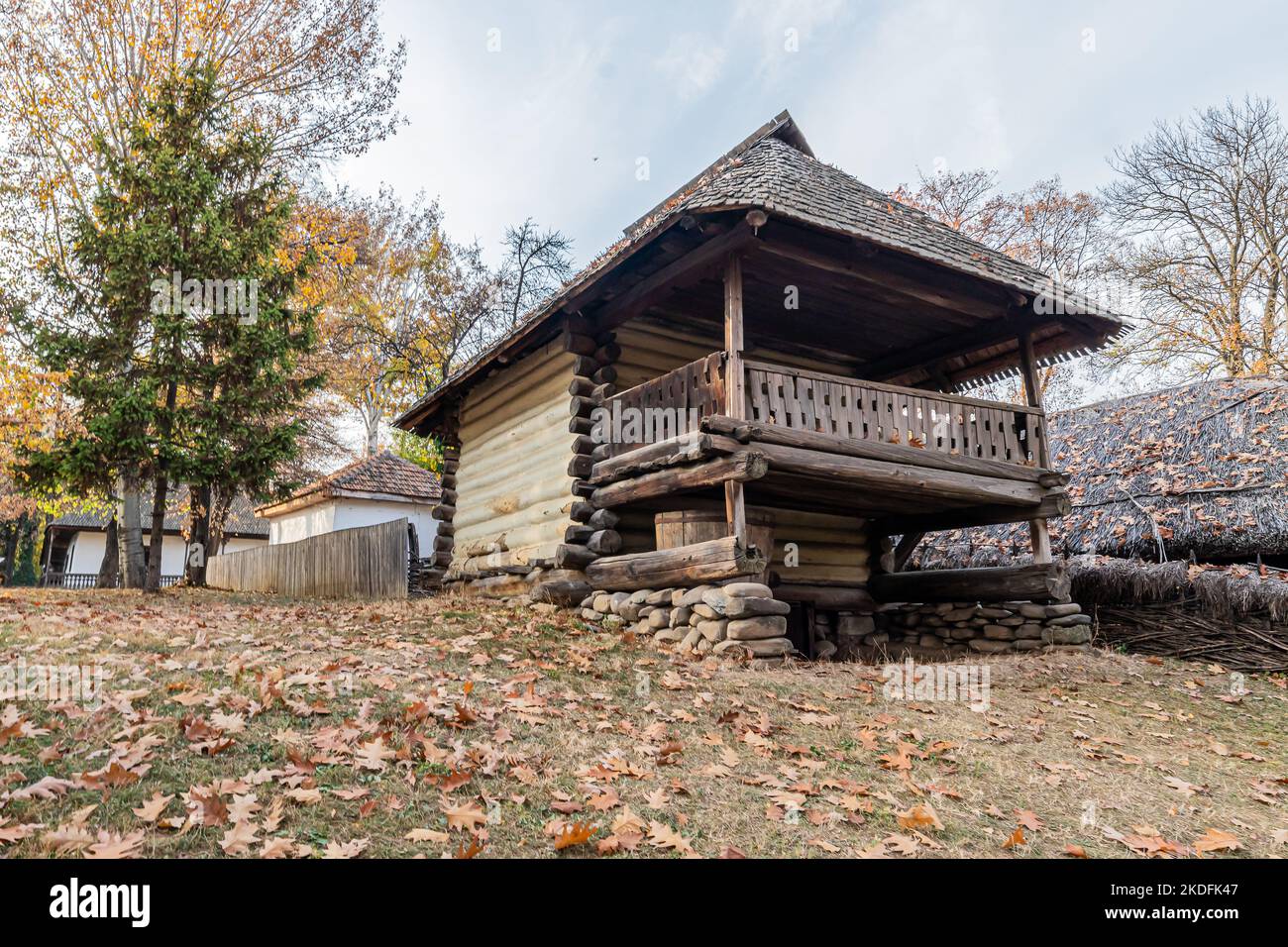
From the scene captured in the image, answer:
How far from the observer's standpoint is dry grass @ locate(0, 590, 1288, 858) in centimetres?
357

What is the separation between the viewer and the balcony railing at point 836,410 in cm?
919

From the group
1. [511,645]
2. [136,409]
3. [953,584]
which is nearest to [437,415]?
[136,409]

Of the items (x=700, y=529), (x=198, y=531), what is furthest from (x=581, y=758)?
(x=198, y=531)

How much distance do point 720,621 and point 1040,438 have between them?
19.9ft

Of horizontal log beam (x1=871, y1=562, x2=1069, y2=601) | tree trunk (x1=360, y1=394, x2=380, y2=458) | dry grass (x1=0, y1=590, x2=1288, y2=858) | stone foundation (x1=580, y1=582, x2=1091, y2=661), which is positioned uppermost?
tree trunk (x1=360, y1=394, x2=380, y2=458)

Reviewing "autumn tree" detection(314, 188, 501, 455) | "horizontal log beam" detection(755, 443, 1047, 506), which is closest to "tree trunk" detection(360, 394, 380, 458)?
"autumn tree" detection(314, 188, 501, 455)

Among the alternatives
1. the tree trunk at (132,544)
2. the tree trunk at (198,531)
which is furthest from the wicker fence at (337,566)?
the tree trunk at (132,544)

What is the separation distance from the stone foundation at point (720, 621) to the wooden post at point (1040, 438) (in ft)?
15.1

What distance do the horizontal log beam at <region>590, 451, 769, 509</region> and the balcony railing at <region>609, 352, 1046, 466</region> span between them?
0.57 metres

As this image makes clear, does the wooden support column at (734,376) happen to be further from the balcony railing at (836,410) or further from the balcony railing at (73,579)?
the balcony railing at (73,579)

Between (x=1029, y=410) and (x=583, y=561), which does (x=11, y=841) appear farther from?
(x=1029, y=410)

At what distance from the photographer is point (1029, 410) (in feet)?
36.7

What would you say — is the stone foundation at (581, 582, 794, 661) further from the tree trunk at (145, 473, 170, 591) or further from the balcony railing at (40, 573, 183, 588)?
the balcony railing at (40, 573, 183, 588)

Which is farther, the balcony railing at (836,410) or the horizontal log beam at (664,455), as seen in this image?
the balcony railing at (836,410)
